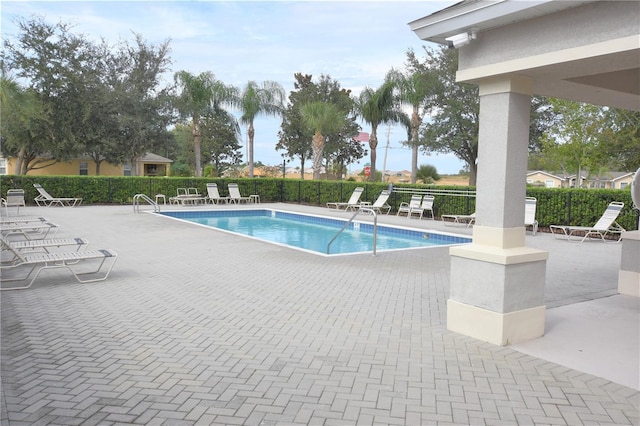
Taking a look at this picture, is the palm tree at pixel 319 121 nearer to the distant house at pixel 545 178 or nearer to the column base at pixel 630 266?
the column base at pixel 630 266

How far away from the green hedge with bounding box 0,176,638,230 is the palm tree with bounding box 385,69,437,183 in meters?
6.51

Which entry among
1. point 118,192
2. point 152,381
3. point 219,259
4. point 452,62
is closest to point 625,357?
point 152,381

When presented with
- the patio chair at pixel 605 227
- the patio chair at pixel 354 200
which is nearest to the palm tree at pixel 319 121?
the patio chair at pixel 354 200

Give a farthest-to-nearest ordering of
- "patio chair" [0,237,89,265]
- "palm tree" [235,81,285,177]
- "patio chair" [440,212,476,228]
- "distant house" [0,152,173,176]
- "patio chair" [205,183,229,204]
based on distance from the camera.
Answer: "distant house" [0,152,173,176], "palm tree" [235,81,285,177], "patio chair" [205,183,229,204], "patio chair" [440,212,476,228], "patio chair" [0,237,89,265]

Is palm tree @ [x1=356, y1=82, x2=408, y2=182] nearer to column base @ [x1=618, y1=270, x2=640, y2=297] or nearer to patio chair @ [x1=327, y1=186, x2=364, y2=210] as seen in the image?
patio chair @ [x1=327, y1=186, x2=364, y2=210]

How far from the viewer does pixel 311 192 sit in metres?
23.8

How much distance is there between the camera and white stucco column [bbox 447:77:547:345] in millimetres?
4379

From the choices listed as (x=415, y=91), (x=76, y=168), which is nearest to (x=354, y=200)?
(x=415, y=91)

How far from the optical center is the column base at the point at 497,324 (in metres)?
4.39

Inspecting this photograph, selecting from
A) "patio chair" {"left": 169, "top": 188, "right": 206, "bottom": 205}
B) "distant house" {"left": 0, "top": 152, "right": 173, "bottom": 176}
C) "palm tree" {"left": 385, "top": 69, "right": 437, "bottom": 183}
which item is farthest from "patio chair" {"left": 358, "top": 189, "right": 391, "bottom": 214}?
"distant house" {"left": 0, "top": 152, "right": 173, "bottom": 176}

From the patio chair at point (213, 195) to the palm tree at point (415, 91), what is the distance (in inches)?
422

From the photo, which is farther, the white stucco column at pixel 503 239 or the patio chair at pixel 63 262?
the patio chair at pixel 63 262

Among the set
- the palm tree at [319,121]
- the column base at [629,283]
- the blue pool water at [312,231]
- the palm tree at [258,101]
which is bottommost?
the blue pool water at [312,231]

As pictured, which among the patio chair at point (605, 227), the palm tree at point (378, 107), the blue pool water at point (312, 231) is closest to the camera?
the patio chair at point (605, 227)
